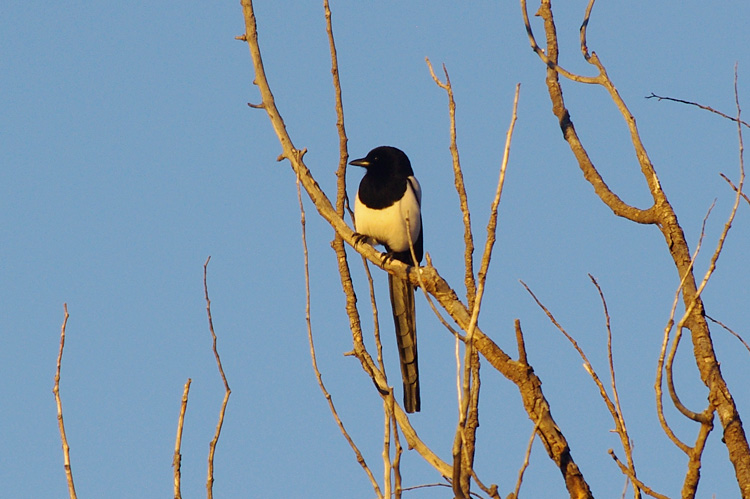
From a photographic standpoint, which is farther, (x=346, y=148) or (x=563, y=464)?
(x=346, y=148)

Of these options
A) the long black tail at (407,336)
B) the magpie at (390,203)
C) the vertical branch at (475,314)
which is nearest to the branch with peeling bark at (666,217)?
the vertical branch at (475,314)

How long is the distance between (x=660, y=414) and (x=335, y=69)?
79.1 inches

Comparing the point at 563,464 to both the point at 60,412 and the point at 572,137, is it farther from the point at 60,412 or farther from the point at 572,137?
the point at 572,137

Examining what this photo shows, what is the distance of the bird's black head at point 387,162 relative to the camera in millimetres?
6479

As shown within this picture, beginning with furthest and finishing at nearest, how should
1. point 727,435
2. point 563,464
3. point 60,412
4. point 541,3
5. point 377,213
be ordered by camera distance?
point 377,213
point 541,3
point 727,435
point 563,464
point 60,412

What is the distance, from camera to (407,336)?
534 cm

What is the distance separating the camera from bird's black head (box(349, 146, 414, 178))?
21.3 feet

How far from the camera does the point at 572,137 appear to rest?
14.8 feet

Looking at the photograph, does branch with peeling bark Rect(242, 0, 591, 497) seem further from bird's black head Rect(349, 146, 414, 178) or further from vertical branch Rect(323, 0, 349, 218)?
bird's black head Rect(349, 146, 414, 178)

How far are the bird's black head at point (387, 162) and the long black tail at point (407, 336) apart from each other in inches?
41.6

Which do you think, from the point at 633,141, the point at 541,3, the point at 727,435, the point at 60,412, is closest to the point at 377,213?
the point at 541,3

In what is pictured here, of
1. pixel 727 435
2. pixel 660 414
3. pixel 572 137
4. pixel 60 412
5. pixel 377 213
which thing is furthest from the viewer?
pixel 377 213

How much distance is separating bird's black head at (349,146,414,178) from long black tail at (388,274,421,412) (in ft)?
3.47

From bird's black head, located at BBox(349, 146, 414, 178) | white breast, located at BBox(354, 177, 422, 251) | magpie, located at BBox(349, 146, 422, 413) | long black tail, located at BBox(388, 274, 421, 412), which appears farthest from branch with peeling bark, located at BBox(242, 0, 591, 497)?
bird's black head, located at BBox(349, 146, 414, 178)
